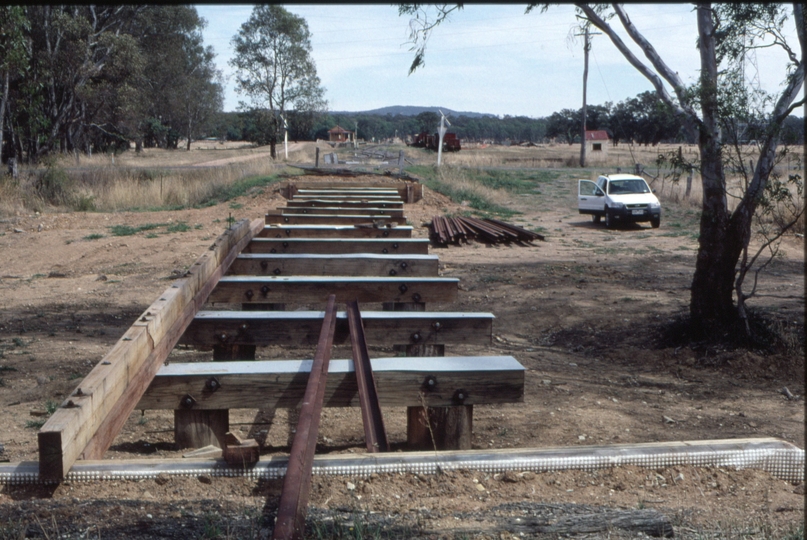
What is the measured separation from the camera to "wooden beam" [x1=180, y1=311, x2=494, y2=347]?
506 centimetres

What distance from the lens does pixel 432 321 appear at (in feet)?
16.8

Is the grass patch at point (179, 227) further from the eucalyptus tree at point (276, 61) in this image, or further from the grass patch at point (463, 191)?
the eucalyptus tree at point (276, 61)

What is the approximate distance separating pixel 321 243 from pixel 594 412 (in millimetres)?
3828

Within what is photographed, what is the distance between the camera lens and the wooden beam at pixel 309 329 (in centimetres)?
506

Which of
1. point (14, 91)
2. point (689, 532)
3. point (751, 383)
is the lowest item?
point (751, 383)

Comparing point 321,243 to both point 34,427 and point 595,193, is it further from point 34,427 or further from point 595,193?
point 595,193

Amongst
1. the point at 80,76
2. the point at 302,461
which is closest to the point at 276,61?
the point at 80,76

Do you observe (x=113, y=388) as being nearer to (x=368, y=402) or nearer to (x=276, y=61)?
(x=368, y=402)

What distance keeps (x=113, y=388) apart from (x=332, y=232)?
5984 mm

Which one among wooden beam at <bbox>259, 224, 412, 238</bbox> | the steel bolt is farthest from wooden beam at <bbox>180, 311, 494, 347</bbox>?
wooden beam at <bbox>259, 224, 412, 238</bbox>

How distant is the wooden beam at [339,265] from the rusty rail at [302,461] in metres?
2.86

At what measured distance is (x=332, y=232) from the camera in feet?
30.1

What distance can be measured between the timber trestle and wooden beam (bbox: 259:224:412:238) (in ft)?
7.84

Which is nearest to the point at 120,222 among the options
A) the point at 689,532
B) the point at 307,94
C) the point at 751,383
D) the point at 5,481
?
the point at 751,383
